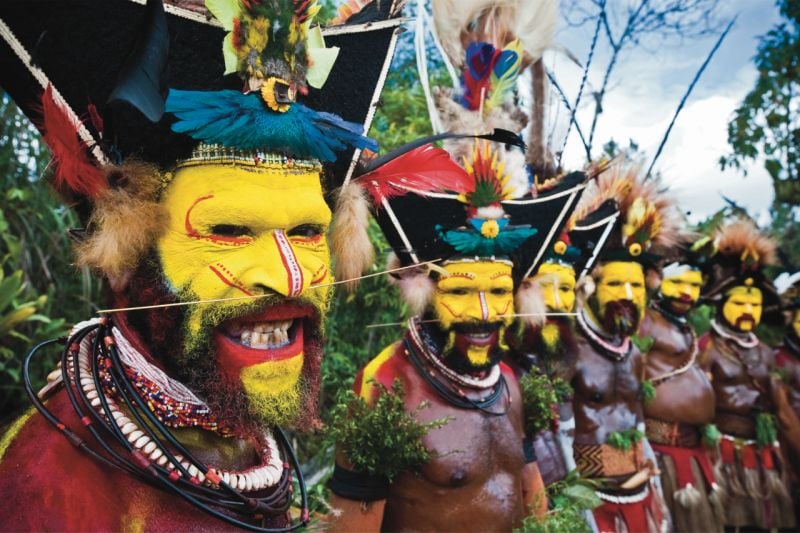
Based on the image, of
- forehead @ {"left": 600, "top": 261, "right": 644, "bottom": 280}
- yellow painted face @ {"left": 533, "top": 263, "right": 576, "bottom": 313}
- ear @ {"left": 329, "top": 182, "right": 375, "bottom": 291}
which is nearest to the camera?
ear @ {"left": 329, "top": 182, "right": 375, "bottom": 291}

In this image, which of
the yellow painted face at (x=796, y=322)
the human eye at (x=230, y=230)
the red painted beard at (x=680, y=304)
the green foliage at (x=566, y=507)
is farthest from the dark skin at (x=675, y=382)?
the human eye at (x=230, y=230)

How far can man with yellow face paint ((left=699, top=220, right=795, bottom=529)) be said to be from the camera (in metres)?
6.94

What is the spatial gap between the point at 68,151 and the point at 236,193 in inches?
17.8

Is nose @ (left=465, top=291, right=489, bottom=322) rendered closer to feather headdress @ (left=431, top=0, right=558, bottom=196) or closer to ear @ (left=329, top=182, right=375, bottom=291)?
feather headdress @ (left=431, top=0, right=558, bottom=196)

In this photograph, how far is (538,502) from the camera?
11.1 ft

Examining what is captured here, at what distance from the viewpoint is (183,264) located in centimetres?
173

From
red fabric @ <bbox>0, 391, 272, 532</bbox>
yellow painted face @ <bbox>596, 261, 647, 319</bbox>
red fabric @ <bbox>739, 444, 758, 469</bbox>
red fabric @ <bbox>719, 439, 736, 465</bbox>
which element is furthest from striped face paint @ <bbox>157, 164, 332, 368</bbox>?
red fabric @ <bbox>739, 444, 758, 469</bbox>

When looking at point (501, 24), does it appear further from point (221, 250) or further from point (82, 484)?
point (82, 484)

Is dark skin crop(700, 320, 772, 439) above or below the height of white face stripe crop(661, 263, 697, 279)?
below

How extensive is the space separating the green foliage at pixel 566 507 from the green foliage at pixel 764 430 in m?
3.93

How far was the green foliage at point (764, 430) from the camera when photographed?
23.1ft

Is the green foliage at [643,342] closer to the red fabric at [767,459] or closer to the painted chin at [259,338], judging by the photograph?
the red fabric at [767,459]

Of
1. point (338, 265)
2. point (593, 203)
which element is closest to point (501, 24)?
point (593, 203)

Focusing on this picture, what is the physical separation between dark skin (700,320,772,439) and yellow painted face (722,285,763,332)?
25 cm
